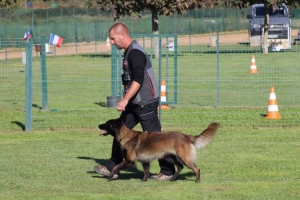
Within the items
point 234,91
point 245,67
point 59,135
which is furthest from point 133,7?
point 59,135

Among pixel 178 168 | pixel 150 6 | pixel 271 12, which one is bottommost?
pixel 178 168

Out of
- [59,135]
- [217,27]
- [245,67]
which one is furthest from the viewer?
[217,27]

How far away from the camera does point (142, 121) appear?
30.3 ft

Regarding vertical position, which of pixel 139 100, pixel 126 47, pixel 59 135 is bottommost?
pixel 59 135

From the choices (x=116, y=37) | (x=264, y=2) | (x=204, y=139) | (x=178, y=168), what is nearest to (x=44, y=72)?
(x=116, y=37)

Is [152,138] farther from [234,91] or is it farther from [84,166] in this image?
[234,91]

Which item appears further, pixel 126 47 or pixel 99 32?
pixel 99 32

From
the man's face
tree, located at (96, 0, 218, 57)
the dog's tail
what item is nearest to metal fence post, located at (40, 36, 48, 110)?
the man's face

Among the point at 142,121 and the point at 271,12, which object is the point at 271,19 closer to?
the point at 271,12

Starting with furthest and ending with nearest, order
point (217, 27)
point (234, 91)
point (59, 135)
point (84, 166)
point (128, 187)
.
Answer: point (217, 27), point (234, 91), point (59, 135), point (84, 166), point (128, 187)

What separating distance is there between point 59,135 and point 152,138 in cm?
556

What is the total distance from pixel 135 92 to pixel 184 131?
19.0ft

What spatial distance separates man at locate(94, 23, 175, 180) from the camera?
348 inches

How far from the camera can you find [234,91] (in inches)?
862
